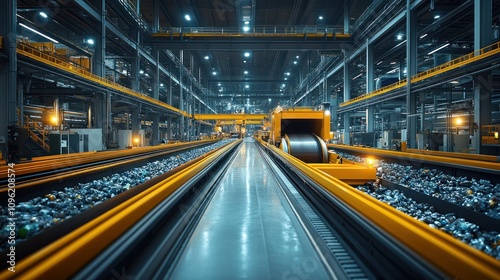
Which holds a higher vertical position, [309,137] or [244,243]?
[309,137]

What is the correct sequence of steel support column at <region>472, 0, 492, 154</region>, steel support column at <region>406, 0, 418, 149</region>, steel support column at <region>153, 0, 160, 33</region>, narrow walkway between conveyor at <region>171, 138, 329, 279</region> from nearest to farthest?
1. narrow walkway between conveyor at <region>171, 138, 329, 279</region>
2. steel support column at <region>472, 0, 492, 154</region>
3. steel support column at <region>406, 0, 418, 149</region>
4. steel support column at <region>153, 0, 160, 33</region>

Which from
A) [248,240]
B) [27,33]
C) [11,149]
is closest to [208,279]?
[248,240]

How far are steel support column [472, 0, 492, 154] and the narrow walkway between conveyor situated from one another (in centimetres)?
1168

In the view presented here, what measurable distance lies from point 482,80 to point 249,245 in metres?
13.6

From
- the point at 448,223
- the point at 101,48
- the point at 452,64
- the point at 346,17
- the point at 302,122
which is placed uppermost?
the point at 346,17

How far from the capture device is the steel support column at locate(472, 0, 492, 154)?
35.7 ft

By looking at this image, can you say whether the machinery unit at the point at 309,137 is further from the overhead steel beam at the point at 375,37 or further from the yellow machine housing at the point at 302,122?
the overhead steel beam at the point at 375,37

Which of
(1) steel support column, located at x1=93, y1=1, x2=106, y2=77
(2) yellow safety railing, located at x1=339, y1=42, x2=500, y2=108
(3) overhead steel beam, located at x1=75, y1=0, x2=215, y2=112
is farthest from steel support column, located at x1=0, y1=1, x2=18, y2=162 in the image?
(2) yellow safety railing, located at x1=339, y1=42, x2=500, y2=108

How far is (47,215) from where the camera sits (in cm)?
338

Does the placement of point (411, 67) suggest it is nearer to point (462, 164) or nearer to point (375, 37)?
point (375, 37)

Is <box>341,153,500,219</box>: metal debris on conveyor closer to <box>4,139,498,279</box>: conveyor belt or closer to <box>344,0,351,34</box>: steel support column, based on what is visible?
<box>4,139,498,279</box>: conveyor belt

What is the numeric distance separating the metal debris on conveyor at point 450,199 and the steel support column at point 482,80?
6320 mm

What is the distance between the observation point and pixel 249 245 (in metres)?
2.61

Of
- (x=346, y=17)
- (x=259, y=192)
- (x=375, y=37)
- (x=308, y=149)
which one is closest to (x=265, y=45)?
(x=346, y=17)
